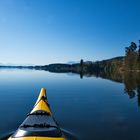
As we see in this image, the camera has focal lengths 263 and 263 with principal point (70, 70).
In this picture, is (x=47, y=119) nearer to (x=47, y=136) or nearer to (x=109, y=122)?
(x=47, y=136)

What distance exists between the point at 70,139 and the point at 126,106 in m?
21.4

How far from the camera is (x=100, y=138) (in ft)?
74.2

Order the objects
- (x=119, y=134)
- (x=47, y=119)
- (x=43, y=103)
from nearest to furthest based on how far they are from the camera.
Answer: (x=47, y=119)
(x=119, y=134)
(x=43, y=103)

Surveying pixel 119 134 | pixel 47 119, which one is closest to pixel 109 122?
pixel 119 134

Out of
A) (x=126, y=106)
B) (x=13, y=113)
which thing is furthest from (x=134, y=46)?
(x=13, y=113)

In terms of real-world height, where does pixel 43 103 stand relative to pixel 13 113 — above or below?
above

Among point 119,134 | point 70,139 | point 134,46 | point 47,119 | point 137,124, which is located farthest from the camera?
point 134,46

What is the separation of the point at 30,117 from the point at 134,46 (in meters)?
169

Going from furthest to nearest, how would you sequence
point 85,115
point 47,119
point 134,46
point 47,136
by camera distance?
point 134,46
point 85,115
point 47,119
point 47,136

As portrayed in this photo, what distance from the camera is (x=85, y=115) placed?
3278cm

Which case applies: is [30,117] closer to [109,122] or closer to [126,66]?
[109,122]

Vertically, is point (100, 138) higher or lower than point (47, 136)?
lower

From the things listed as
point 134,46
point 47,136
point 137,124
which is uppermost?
point 134,46

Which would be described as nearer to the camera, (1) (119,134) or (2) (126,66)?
(1) (119,134)
